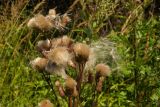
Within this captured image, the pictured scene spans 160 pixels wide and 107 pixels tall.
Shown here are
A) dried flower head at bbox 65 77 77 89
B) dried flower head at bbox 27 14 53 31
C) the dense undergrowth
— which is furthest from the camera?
the dense undergrowth

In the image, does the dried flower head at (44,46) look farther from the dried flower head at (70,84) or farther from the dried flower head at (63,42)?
the dried flower head at (70,84)

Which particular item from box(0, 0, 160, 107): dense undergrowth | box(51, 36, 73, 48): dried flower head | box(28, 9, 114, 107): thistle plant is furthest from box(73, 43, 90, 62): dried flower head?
box(0, 0, 160, 107): dense undergrowth

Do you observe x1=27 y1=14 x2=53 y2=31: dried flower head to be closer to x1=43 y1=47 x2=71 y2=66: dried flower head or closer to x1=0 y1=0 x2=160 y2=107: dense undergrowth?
x1=43 y1=47 x2=71 y2=66: dried flower head

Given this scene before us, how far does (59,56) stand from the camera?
1557 millimetres

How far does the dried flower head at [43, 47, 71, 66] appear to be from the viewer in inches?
61.3

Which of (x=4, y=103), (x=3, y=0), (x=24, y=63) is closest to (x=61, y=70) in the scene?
(x=4, y=103)

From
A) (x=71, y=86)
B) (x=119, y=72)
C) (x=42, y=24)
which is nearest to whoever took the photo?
(x=71, y=86)

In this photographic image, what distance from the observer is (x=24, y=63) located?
3691mm

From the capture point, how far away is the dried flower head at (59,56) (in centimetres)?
156

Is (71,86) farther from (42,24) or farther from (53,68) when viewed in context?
(42,24)

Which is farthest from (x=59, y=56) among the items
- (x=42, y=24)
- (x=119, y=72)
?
(x=119, y=72)

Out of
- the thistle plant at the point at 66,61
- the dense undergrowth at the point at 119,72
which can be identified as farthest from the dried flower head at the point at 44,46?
the dense undergrowth at the point at 119,72

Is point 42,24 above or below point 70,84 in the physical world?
above

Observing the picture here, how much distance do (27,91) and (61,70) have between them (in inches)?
69.3
